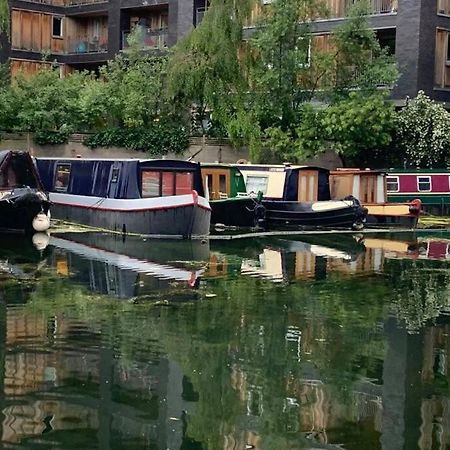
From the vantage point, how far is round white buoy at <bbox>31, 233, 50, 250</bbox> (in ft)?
65.1

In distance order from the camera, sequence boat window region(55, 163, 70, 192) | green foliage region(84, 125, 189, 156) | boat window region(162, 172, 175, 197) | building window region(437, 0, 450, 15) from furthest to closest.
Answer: green foliage region(84, 125, 189, 156), building window region(437, 0, 450, 15), boat window region(55, 163, 70, 192), boat window region(162, 172, 175, 197)

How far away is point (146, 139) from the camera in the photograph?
32.9 m

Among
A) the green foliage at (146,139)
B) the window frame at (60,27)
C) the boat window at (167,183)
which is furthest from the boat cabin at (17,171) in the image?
the window frame at (60,27)

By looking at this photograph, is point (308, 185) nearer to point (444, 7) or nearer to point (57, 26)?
point (444, 7)

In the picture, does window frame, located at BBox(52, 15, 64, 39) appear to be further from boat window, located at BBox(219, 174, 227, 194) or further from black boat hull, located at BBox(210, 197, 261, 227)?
black boat hull, located at BBox(210, 197, 261, 227)

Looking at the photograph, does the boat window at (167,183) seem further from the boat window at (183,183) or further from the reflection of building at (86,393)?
the reflection of building at (86,393)

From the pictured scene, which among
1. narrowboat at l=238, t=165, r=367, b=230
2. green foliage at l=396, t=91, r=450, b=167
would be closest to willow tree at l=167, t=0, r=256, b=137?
narrowboat at l=238, t=165, r=367, b=230

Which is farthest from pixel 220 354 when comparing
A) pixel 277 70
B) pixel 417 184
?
pixel 277 70

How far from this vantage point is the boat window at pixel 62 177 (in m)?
25.9

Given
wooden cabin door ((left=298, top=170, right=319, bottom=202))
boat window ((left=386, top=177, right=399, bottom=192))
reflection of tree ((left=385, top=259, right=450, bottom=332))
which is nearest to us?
reflection of tree ((left=385, top=259, right=450, bottom=332))

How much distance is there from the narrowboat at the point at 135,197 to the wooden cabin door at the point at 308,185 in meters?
4.02

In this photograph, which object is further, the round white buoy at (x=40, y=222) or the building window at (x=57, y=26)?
the building window at (x=57, y=26)

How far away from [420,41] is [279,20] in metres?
4.74

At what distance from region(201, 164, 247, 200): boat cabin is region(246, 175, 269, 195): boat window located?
0.19 meters
